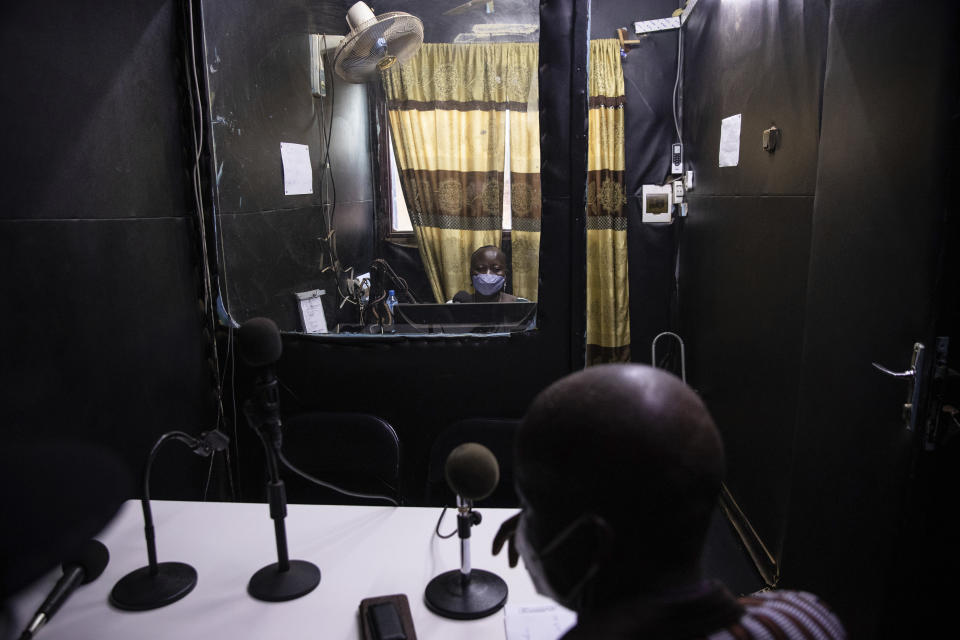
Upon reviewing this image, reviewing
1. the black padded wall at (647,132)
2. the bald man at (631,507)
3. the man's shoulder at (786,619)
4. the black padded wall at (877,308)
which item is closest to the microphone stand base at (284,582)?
the bald man at (631,507)

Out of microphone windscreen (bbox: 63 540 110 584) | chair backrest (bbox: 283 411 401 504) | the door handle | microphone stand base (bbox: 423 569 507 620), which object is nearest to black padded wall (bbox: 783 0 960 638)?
the door handle

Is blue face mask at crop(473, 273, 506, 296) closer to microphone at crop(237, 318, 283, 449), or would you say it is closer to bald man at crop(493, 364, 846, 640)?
microphone at crop(237, 318, 283, 449)

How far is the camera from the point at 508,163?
2732 mm

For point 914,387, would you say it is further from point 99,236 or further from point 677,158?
point 677,158

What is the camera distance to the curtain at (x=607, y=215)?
3.74 m

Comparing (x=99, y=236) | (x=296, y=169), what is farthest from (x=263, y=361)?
(x=296, y=169)

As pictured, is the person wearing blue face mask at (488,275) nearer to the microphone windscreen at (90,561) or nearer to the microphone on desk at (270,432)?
the microphone on desk at (270,432)

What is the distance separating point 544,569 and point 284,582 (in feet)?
2.70

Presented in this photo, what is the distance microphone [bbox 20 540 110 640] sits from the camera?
1.16m

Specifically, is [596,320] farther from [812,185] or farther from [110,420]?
[110,420]

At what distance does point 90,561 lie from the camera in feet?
4.25

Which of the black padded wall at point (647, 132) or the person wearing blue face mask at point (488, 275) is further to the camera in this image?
the black padded wall at point (647, 132)

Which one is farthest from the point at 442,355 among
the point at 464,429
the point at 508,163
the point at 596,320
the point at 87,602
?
the point at 596,320

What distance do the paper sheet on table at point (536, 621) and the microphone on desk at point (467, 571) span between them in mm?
42
